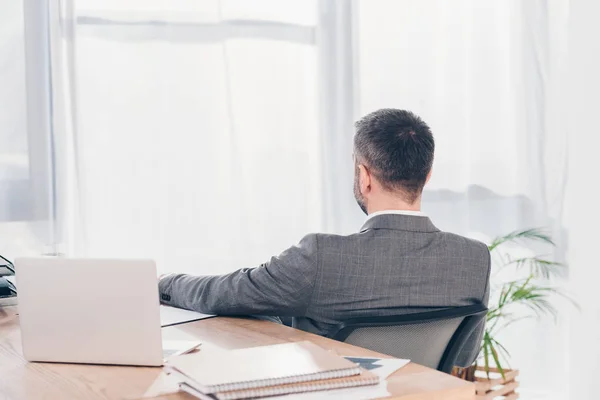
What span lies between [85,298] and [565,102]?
2.72m

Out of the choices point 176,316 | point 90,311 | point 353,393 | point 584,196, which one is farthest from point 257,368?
point 584,196

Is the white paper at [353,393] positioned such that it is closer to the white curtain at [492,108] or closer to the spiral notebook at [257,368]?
the spiral notebook at [257,368]

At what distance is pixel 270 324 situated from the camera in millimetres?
1891

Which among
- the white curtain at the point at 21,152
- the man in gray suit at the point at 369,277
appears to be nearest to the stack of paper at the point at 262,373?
the man in gray suit at the point at 369,277

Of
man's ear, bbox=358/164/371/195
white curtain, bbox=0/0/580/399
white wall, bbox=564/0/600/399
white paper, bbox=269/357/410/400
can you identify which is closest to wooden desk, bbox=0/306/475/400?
white paper, bbox=269/357/410/400

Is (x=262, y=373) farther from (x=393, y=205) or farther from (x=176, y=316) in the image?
(x=393, y=205)

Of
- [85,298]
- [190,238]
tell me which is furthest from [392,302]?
[190,238]

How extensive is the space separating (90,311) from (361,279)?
64 cm

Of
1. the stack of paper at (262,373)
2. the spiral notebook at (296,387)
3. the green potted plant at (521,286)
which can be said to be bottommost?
the green potted plant at (521,286)

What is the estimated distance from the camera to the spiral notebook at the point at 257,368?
4.05 feet

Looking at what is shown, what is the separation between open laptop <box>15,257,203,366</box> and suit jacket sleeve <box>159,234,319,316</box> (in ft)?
1.15

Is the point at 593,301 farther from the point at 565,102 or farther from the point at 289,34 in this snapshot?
the point at 289,34

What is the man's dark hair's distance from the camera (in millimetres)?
2094

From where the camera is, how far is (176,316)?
1.98m
